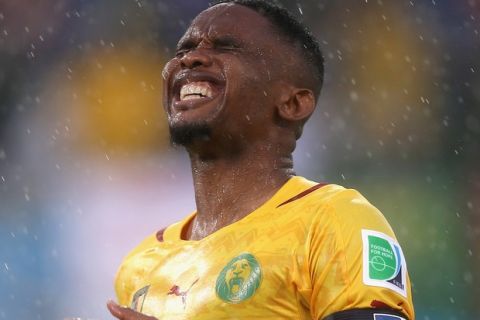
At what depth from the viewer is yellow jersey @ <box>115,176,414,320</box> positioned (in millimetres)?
2674

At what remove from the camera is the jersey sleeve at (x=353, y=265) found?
264 cm

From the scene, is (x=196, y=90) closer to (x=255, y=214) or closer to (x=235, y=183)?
(x=235, y=183)

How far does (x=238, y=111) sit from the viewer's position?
3.23 meters

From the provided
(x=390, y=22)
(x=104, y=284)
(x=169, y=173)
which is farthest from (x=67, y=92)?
(x=390, y=22)

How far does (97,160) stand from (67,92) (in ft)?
2.38

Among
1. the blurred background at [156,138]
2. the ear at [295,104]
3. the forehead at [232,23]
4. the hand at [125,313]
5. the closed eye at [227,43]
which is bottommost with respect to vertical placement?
the blurred background at [156,138]

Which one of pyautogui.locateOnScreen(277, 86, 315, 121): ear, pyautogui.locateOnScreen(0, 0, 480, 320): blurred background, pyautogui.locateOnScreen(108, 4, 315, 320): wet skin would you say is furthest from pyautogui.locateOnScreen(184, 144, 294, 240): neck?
pyautogui.locateOnScreen(0, 0, 480, 320): blurred background

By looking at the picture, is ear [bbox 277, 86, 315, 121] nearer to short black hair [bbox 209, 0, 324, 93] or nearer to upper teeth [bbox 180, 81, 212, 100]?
short black hair [bbox 209, 0, 324, 93]

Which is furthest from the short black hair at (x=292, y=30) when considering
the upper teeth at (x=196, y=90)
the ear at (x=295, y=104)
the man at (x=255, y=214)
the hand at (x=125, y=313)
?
the hand at (x=125, y=313)

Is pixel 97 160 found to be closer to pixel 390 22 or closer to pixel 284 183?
pixel 390 22

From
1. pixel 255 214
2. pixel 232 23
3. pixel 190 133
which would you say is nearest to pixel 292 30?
pixel 232 23

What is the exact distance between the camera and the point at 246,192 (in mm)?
3230

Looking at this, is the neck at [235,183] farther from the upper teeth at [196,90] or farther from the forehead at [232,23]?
the forehead at [232,23]

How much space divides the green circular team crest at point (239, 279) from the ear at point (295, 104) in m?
0.65
